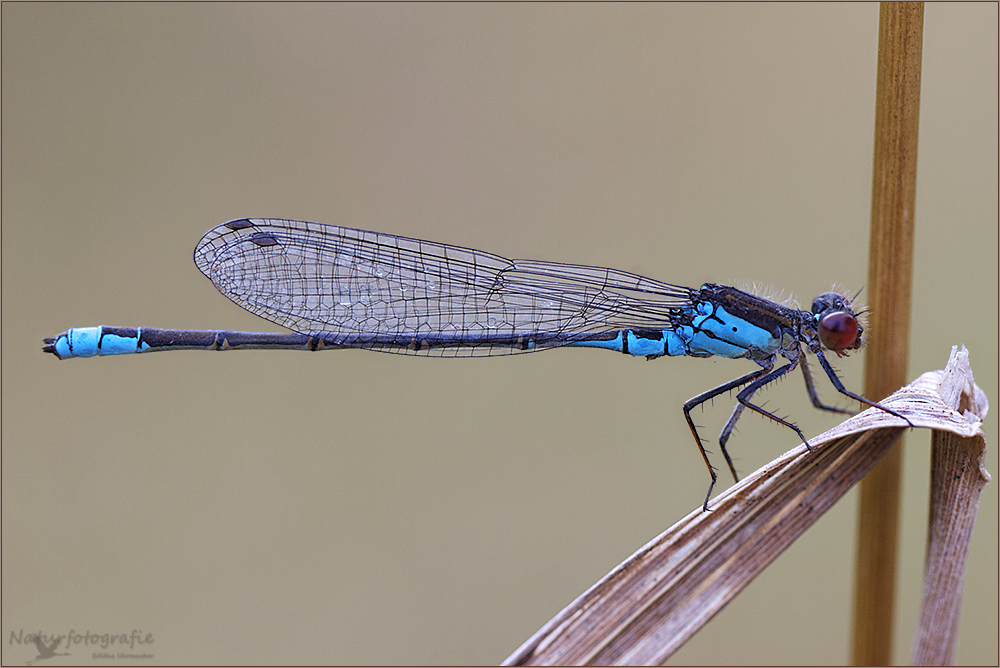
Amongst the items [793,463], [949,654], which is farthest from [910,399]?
[949,654]

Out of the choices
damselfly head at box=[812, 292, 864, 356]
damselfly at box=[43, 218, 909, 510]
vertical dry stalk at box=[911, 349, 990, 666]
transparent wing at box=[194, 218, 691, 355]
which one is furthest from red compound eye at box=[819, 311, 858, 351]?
vertical dry stalk at box=[911, 349, 990, 666]

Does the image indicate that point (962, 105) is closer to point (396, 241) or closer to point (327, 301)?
point (396, 241)

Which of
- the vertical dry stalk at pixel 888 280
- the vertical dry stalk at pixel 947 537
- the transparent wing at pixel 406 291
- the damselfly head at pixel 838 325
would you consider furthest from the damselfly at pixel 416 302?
the vertical dry stalk at pixel 947 537

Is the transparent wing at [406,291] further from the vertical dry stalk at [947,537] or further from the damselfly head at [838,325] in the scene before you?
the vertical dry stalk at [947,537]

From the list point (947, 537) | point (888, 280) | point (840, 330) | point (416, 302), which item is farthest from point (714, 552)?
point (416, 302)

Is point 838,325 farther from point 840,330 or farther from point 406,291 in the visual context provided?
point 406,291
